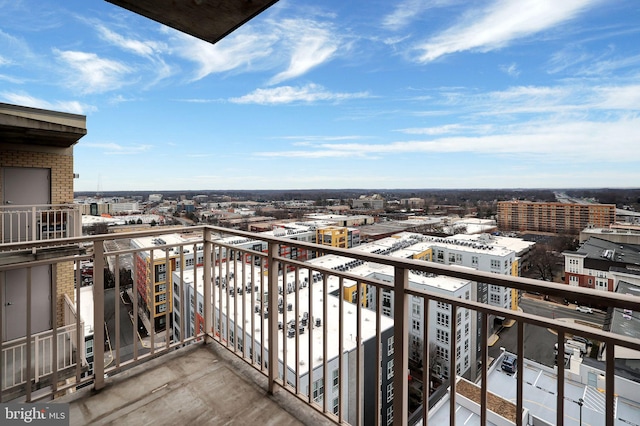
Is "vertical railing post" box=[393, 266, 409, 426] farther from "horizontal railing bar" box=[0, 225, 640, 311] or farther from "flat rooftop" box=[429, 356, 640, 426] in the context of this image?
"flat rooftop" box=[429, 356, 640, 426]

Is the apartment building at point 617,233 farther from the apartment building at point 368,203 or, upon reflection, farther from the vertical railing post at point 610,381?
the vertical railing post at point 610,381

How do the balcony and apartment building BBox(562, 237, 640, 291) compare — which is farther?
apartment building BBox(562, 237, 640, 291)

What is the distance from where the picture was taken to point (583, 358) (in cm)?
143

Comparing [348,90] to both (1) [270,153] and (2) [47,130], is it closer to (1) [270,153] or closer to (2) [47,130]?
(1) [270,153]

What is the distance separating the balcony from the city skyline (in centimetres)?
254

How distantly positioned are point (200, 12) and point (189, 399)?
2.24m

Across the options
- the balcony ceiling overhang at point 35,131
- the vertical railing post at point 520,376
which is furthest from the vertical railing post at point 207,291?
the balcony ceiling overhang at point 35,131

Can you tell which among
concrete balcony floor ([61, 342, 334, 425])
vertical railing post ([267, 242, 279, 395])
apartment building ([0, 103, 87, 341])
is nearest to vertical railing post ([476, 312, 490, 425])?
concrete balcony floor ([61, 342, 334, 425])

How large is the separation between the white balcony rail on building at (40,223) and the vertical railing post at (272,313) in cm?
614

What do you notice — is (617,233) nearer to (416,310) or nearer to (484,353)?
(416,310)

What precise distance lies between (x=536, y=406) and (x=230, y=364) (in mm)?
2173

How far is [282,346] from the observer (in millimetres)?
2082

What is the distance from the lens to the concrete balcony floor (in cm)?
175

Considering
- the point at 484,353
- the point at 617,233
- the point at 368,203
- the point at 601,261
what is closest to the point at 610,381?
the point at 484,353
